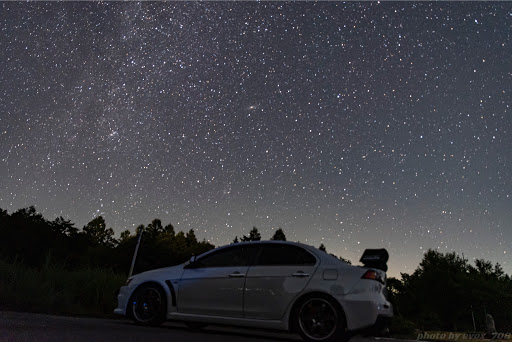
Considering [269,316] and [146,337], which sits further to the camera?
[269,316]

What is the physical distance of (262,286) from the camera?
634cm

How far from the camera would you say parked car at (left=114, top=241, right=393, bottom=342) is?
5.73 metres

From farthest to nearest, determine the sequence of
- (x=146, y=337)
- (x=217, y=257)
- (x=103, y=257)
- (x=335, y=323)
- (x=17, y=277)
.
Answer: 1. (x=103, y=257)
2. (x=17, y=277)
3. (x=217, y=257)
4. (x=335, y=323)
5. (x=146, y=337)

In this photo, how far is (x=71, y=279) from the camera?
41.0ft

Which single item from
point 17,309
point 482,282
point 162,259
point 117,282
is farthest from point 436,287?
point 17,309

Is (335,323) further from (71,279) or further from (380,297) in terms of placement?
(71,279)

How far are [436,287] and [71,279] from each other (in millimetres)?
53958

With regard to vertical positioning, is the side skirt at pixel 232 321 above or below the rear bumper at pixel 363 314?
below

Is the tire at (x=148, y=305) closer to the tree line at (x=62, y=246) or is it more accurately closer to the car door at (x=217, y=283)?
the car door at (x=217, y=283)

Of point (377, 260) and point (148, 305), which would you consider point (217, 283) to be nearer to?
point (148, 305)

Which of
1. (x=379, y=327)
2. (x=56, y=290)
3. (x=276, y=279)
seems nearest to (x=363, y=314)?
(x=379, y=327)

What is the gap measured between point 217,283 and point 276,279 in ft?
3.29

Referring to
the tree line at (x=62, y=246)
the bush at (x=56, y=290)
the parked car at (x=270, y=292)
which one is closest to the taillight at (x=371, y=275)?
the parked car at (x=270, y=292)

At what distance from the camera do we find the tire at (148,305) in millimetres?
7082
